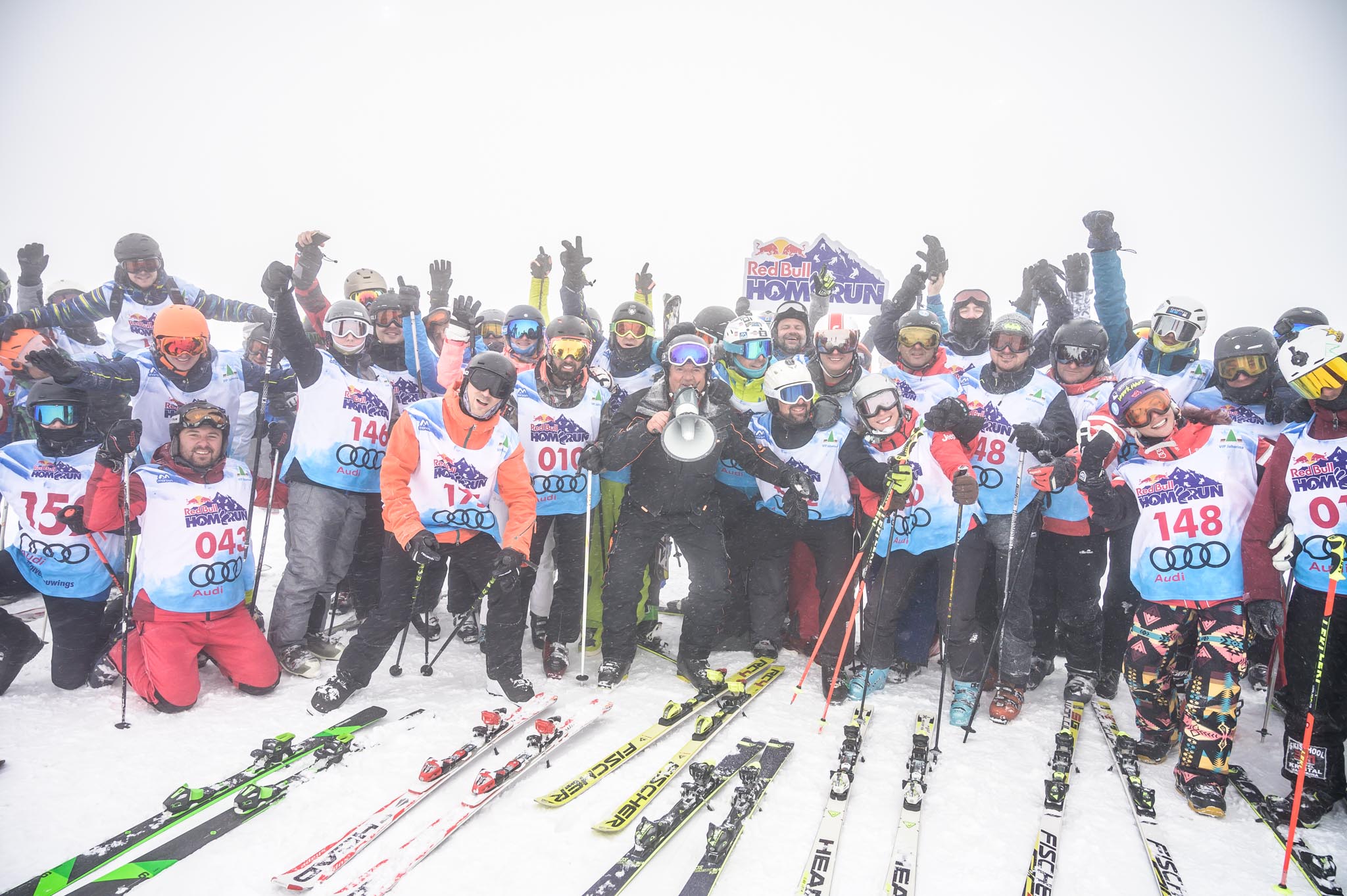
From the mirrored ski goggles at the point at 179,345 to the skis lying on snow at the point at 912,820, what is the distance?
214 inches

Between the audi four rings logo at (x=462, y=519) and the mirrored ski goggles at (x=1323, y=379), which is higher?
the mirrored ski goggles at (x=1323, y=379)

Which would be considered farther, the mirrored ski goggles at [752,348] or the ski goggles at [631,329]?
the ski goggles at [631,329]

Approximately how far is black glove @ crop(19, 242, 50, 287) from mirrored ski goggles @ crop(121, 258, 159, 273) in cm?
195

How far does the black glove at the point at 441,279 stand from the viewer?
7.09 metres

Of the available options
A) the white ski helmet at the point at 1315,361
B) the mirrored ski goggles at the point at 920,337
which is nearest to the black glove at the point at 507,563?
the mirrored ski goggles at the point at 920,337

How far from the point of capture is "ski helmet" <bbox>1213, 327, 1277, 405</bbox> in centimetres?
487

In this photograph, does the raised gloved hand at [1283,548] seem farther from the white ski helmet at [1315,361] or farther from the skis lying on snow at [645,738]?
the skis lying on snow at [645,738]

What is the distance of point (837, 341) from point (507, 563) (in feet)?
9.60

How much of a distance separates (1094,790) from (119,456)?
239 inches

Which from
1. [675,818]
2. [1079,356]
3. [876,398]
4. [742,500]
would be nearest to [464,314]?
[742,500]

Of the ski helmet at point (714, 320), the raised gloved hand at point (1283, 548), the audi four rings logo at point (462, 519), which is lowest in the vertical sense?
the audi four rings logo at point (462, 519)

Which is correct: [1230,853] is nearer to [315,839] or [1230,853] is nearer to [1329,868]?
[1329,868]

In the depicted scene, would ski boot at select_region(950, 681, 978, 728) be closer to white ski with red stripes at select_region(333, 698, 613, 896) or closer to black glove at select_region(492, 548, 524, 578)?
white ski with red stripes at select_region(333, 698, 613, 896)

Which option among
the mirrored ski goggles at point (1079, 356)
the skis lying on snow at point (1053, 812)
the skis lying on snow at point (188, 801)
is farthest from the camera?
the mirrored ski goggles at point (1079, 356)
